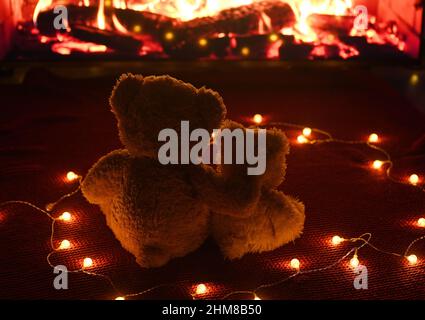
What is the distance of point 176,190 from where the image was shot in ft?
3.62

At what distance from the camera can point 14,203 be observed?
1.42m

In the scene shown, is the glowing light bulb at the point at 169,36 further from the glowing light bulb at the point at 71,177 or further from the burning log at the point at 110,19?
the glowing light bulb at the point at 71,177

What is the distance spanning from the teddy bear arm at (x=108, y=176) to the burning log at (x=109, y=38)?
1.33m

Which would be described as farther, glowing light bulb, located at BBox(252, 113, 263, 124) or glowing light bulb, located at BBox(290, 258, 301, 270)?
glowing light bulb, located at BBox(252, 113, 263, 124)

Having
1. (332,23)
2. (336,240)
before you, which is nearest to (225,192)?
(336,240)

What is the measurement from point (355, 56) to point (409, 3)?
314 millimetres

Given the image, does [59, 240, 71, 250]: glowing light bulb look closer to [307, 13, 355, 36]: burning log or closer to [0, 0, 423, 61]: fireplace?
[0, 0, 423, 61]: fireplace

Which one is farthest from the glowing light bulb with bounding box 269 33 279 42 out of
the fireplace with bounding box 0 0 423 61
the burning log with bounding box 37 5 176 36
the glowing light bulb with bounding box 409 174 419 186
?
the glowing light bulb with bounding box 409 174 419 186

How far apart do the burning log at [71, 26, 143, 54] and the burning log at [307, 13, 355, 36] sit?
2.48 feet

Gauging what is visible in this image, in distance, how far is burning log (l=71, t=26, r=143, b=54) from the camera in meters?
2.38

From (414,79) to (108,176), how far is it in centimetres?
170

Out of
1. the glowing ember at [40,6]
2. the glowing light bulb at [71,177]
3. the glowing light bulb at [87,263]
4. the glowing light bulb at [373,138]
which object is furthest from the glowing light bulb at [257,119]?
the glowing ember at [40,6]

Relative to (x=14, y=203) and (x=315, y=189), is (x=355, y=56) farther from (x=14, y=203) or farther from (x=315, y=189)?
(x=14, y=203)
